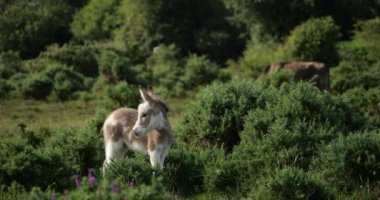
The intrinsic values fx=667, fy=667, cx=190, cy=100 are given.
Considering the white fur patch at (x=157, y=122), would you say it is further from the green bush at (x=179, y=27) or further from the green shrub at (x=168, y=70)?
the green bush at (x=179, y=27)

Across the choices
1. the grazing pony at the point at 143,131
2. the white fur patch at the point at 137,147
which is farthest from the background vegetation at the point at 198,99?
the white fur patch at the point at 137,147

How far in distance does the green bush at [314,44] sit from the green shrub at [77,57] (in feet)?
28.5

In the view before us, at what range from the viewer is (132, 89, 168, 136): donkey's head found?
9.18 metres

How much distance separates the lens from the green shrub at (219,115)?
12023mm

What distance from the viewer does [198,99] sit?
42.0ft

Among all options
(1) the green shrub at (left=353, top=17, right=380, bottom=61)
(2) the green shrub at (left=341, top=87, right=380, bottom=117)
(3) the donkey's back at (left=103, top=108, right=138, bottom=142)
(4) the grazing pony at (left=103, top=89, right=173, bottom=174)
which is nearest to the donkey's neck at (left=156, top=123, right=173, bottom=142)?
(4) the grazing pony at (left=103, top=89, right=173, bottom=174)

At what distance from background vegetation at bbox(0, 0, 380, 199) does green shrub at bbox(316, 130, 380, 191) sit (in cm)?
2

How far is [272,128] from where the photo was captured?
10.9 metres

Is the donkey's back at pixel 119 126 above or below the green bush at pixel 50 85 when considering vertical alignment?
above

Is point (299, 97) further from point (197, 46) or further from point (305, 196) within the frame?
point (197, 46)

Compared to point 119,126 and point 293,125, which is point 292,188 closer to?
point 293,125

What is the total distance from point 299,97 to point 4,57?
20.8 m

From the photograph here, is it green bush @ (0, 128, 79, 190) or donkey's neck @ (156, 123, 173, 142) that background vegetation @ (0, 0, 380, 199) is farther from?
donkey's neck @ (156, 123, 173, 142)

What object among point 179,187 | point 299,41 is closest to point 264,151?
point 179,187
